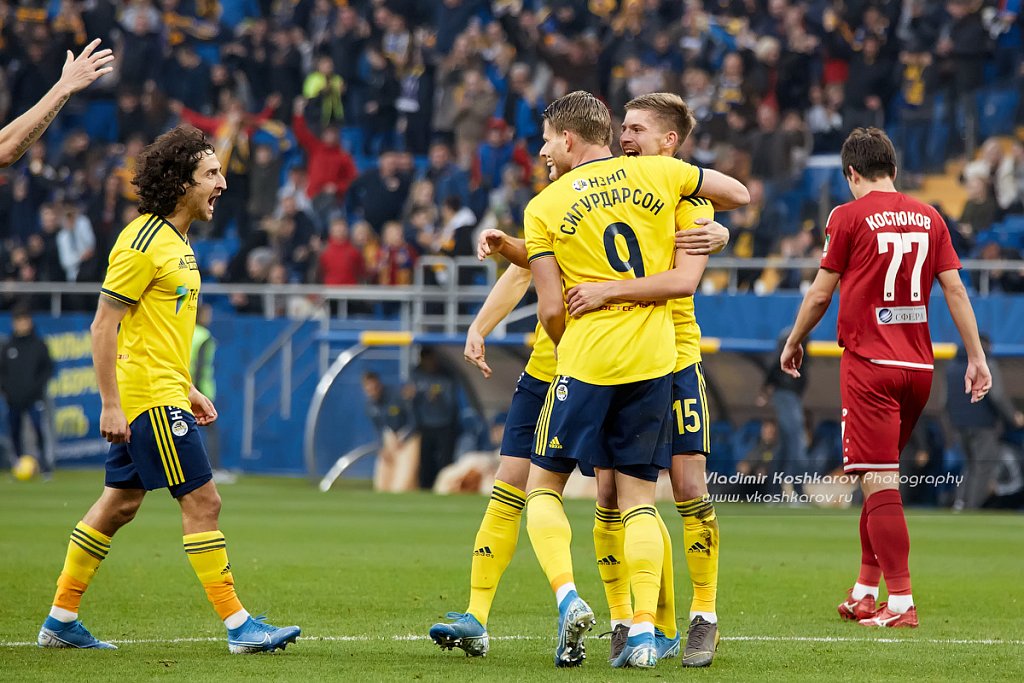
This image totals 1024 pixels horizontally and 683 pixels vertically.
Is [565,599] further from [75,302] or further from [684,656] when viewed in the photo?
[75,302]

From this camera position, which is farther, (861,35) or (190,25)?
(190,25)

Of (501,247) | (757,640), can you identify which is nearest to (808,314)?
(757,640)

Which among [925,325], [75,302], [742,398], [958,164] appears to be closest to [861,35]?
[958,164]

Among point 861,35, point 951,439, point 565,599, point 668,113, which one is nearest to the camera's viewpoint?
point 565,599

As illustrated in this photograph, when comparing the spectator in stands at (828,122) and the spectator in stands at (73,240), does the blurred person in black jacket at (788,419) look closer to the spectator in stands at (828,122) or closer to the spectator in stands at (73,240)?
the spectator in stands at (828,122)

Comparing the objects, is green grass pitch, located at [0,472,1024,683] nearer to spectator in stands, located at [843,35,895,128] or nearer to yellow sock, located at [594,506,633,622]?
yellow sock, located at [594,506,633,622]

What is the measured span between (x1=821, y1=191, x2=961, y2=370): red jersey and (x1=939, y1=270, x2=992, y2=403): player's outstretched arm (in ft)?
0.38

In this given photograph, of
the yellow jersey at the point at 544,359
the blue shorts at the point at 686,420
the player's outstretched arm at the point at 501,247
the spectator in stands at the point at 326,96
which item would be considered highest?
the spectator in stands at the point at 326,96

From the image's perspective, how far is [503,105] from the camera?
2397 centimetres

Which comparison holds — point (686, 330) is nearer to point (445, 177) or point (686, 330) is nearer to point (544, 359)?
point (544, 359)

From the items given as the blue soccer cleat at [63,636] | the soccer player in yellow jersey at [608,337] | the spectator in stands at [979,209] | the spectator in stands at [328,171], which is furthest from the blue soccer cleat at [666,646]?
the spectator in stands at [328,171]

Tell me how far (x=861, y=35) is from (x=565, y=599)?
17.3 metres

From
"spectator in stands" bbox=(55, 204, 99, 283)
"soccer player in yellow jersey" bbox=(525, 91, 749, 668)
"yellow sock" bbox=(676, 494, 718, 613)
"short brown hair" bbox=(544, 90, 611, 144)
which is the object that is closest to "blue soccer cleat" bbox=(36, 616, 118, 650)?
"soccer player in yellow jersey" bbox=(525, 91, 749, 668)

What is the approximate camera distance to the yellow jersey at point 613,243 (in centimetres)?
604
